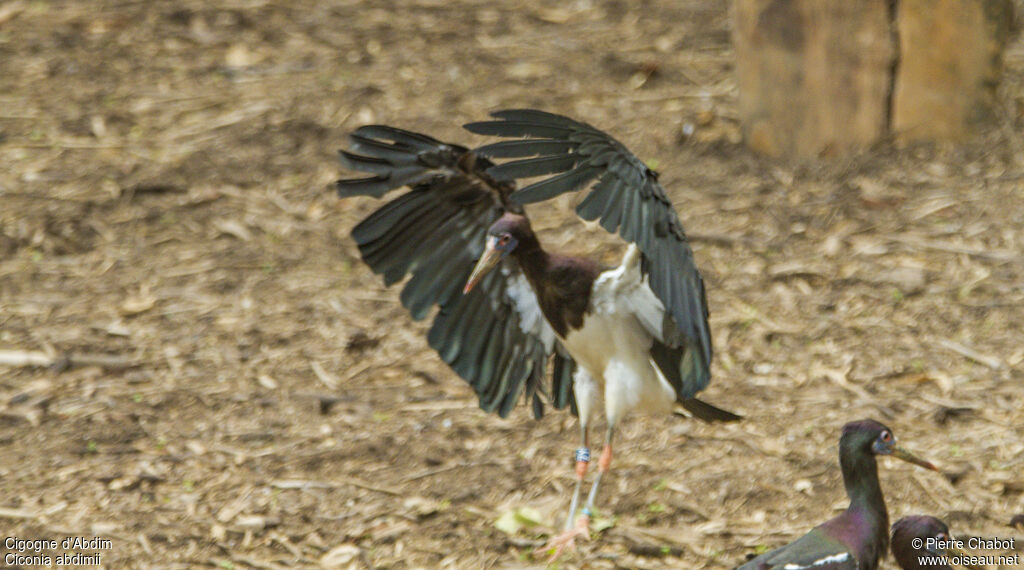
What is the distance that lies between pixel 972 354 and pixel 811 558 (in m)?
1.93

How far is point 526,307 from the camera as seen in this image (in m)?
4.52

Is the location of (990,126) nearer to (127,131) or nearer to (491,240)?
(491,240)

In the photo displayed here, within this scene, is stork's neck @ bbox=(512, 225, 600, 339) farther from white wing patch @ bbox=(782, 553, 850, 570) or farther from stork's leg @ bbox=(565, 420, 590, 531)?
white wing patch @ bbox=(782, 553, 850, 570)

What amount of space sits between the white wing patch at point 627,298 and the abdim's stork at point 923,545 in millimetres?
1045

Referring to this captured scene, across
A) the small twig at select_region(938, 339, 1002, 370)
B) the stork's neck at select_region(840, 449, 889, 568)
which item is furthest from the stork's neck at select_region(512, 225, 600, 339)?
the small twig at select_region(938, 339, 1002, 370)

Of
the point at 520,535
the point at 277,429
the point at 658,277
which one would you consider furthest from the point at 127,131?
the point at 658,277

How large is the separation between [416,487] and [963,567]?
6.25 ft

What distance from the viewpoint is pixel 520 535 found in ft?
13.8

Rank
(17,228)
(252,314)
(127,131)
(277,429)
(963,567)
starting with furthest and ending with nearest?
(127,131), (17,228), (252,314), (277,429), (963,567)

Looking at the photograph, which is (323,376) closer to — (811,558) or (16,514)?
(16,514)

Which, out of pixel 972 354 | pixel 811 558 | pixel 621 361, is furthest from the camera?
pixel 972 354

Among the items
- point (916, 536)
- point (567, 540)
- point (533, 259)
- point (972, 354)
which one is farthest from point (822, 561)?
point (972, 354)

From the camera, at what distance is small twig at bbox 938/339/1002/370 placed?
4.96m

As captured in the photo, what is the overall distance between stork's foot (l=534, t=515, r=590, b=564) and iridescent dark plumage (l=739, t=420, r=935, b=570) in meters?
0.70
